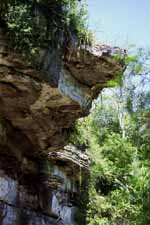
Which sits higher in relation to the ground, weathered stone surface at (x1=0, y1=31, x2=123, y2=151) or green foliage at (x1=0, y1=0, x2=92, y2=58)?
green foliage at (x1=0, y1=0, x2=92, y2=58)

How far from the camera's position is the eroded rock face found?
23.4 feet

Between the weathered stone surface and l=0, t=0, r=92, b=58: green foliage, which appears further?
the weathered stone surface

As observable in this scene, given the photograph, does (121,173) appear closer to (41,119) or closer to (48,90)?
(41,119)

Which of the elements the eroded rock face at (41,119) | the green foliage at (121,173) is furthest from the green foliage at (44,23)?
the green foliage at (121,173)

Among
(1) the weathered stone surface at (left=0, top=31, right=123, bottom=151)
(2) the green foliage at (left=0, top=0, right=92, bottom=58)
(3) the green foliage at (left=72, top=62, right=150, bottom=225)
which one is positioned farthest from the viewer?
(3) the green foliage at (left=72, top=62, right=150, bottom=225)

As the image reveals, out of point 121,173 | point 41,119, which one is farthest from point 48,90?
point 121,173

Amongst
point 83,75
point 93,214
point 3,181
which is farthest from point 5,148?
point 93,214

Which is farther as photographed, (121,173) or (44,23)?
(121,173)

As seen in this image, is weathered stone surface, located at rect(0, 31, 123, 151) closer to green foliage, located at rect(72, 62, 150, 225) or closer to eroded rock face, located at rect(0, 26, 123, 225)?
eroded rock face, located at rect(0, 26, 123, 225)

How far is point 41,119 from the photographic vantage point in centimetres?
823

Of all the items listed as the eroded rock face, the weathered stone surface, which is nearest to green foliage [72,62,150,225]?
the eroded rock face

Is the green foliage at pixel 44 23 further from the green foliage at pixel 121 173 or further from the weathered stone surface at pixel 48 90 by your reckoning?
the green foliage at pixel 121 173

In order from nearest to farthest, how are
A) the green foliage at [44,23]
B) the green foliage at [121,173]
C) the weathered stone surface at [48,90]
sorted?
the green foliage at [44,23] < the weathered stone surface at [48,90] < the green foliage at [121,173]

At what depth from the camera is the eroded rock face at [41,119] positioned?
7145 mm
